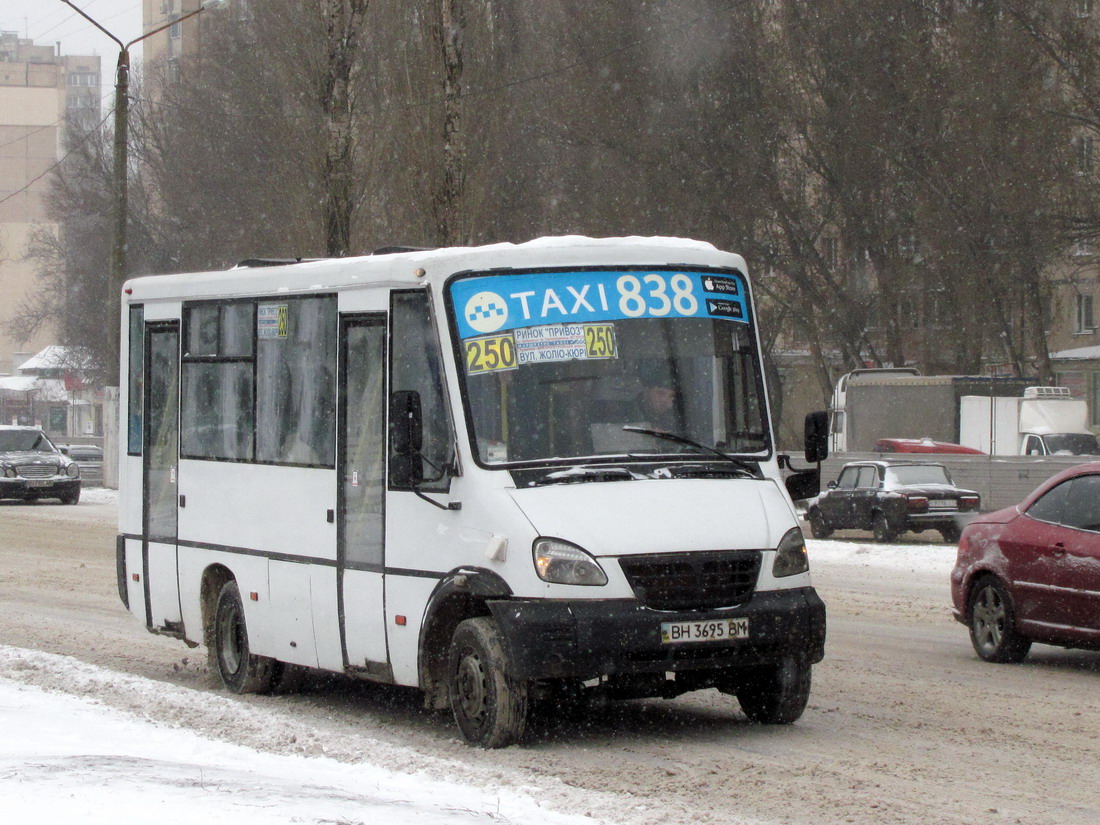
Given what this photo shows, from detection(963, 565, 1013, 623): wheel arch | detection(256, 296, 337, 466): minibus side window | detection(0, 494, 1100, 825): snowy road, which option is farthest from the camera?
detection(963, 565, 1013, 623): wheel arch

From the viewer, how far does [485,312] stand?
855 cm

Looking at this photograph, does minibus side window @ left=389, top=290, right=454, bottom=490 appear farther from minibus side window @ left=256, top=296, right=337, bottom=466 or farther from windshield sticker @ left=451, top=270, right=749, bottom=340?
minibus side window @ left=256, top=296, right=337, bottom=466

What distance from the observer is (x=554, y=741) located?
836 centimetres

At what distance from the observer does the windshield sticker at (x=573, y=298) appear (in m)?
8.56

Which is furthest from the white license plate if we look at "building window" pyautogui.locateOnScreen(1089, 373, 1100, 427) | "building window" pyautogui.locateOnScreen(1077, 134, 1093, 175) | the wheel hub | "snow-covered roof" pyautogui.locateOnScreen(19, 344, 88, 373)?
"snow-covered roof" pyautogui.locateOnScreen(19, 344, 88, 373)

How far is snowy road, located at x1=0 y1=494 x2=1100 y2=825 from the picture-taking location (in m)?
6.44

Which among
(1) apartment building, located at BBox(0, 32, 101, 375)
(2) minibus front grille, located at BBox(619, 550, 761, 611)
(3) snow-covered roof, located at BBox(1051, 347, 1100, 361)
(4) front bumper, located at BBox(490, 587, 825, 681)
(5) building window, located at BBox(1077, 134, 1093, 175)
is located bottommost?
(4) front bumper, located at BBox(490, 587, 825, 681)

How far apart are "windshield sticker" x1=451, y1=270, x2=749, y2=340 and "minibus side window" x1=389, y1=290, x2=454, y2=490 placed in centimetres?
23

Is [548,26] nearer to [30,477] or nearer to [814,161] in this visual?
[814,161]

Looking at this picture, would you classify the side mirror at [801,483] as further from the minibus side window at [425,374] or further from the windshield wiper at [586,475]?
the minibus side window at [425,374]

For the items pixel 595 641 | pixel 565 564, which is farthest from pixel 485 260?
pixel 595 641

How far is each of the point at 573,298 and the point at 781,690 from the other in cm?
226

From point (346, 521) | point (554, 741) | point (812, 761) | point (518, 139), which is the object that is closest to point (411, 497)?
point (346, 521)

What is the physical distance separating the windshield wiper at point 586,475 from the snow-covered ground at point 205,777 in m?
1.44
